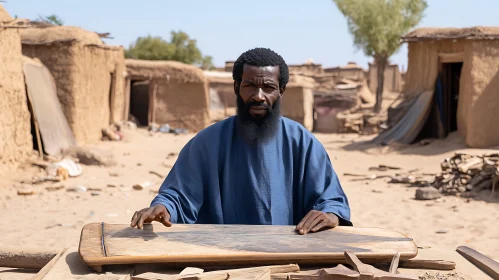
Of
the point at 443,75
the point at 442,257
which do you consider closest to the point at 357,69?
the point at 443,75

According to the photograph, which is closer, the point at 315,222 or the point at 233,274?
the point at 233,274

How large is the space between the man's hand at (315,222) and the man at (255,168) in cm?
29

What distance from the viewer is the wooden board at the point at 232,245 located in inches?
86.4

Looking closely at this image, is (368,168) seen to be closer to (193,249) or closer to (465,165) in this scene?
(465,165)

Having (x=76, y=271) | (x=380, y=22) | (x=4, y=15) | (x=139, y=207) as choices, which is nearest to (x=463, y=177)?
(x=139, y=207)

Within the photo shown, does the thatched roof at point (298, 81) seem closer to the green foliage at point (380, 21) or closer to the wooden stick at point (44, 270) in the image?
the green foliage at point (380, 21)

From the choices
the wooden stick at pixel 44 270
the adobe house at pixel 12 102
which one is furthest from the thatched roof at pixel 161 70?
the wooden stick at pixel 44 270

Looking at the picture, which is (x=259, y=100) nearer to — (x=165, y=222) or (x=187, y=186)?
(x=187, y=186)

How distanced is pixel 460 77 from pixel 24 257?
42.3ft

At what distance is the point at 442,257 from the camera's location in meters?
2.54

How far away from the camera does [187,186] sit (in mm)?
2990

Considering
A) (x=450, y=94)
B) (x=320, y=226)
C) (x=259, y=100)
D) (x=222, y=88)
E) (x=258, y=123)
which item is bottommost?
(x=222, y=88)

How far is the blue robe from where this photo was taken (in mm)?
3012

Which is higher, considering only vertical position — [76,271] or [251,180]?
[251,180]
